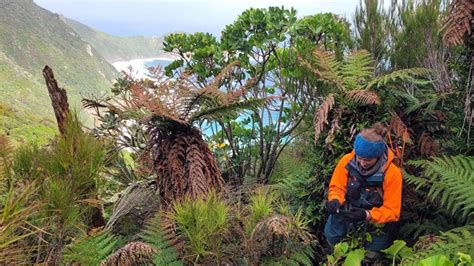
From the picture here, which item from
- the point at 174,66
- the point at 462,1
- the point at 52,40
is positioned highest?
the point at 52,40

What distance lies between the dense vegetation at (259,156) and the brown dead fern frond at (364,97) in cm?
2

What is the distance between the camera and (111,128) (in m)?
5.43

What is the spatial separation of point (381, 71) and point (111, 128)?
3501 millimetres

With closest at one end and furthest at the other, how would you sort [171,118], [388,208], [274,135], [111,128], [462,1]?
[462,1] < [388,208] < [171,118] < [111,128] < [274,135]

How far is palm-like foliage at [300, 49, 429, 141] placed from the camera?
135 inches

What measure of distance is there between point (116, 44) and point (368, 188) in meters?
163

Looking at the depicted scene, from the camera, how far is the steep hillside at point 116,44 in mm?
141125

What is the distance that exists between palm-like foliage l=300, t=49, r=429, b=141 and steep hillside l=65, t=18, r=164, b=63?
137m

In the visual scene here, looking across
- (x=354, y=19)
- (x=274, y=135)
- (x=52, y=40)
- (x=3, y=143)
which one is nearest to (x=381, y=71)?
(x=354, y=19)

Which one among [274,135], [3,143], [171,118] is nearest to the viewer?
[3,143]

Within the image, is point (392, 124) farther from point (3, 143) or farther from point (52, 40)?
point (52, 40)

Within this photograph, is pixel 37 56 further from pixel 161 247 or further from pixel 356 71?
pixel 161 247

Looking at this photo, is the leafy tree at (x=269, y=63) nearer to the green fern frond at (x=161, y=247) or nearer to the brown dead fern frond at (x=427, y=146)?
the brown dead fern frond at (x=427, y=146)

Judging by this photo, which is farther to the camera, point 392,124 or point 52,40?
point 52,40
